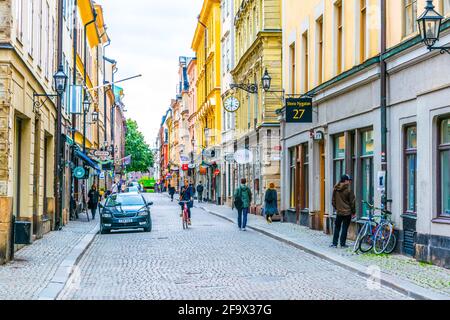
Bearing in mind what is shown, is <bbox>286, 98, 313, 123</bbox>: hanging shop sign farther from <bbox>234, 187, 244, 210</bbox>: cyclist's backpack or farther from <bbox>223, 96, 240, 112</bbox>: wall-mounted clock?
<bbox>223, 96, 240, 112</bbox>: wall-mounted clock

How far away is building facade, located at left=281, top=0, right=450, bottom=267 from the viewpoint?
1585 centimetres

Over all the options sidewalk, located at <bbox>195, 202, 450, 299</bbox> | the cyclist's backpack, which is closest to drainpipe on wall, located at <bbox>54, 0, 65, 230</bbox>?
the cyclist's backpack

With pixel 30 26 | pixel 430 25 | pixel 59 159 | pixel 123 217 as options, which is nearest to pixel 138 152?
pixel 123 217

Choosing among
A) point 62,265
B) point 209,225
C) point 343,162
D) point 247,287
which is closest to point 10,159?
point 62,265

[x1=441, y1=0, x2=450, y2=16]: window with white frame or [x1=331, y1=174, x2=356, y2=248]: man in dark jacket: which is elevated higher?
[x1=441, y1=0, x2=450, y2=16]: window with white frame

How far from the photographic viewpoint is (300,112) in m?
26.0

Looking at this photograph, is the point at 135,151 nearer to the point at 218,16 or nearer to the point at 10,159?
the point at 218,16

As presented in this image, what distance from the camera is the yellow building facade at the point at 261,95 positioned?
35188 millimetres

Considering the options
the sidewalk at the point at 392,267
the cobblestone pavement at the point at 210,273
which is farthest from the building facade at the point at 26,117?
the sidewalk at the point at 392,267

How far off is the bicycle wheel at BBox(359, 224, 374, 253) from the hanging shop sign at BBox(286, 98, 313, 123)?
8.03 metres

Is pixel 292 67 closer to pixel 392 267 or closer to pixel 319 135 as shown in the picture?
pixel 319 135

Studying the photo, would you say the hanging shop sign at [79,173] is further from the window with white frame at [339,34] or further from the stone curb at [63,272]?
the window with white frame at [339,34]

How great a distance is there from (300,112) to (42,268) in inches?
495

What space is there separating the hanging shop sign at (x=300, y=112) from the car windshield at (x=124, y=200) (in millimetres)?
6386
